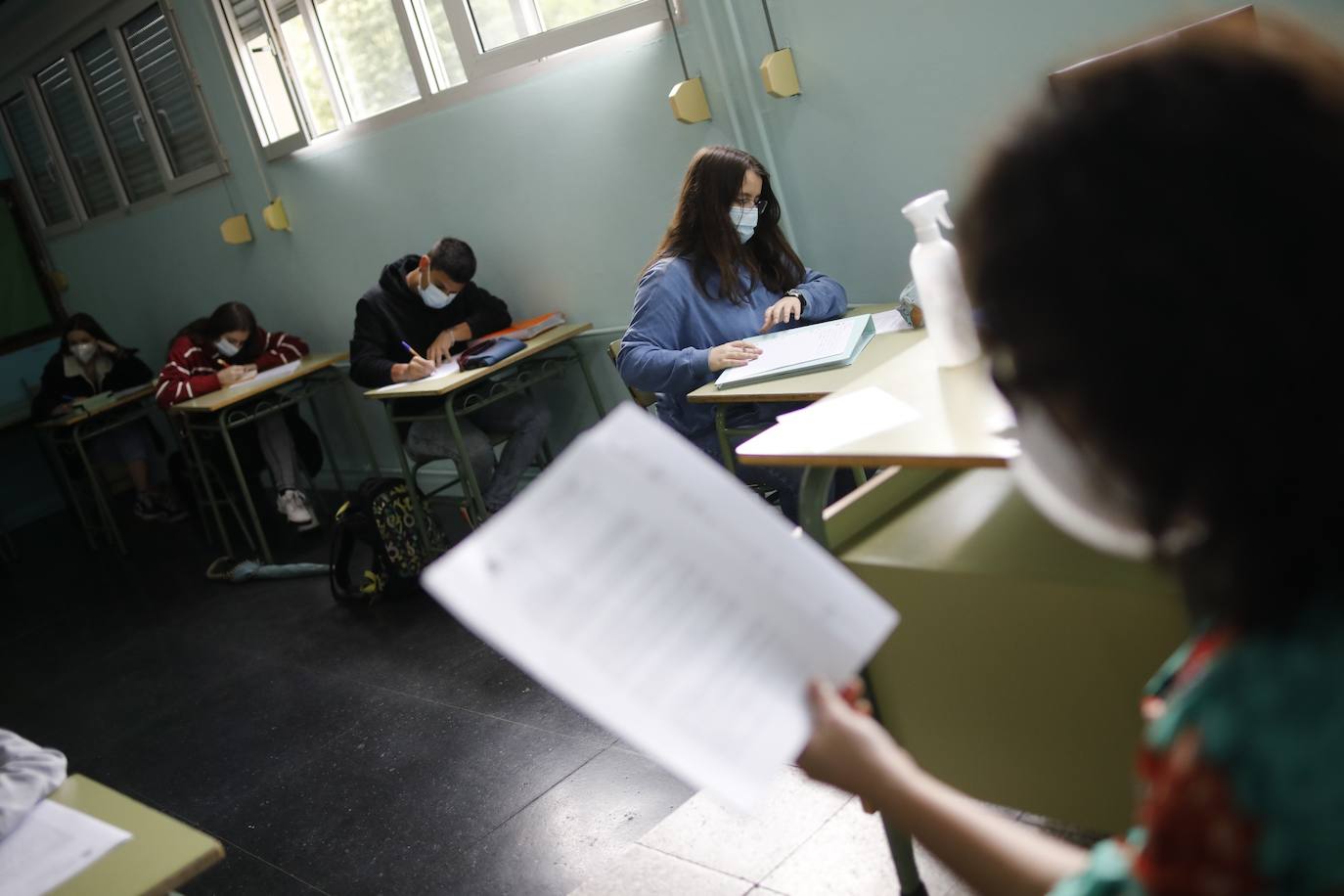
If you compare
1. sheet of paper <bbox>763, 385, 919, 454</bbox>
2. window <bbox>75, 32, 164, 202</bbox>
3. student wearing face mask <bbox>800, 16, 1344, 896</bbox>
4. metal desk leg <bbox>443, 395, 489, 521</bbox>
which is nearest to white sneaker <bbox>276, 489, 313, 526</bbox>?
metal desk leg <bbox>443, 395, 489, 521</bbox>

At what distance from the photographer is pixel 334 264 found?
4965 mm

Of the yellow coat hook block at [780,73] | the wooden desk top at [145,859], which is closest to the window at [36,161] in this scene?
the yellow coat hook block at [780,73]

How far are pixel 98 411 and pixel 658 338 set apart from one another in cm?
356

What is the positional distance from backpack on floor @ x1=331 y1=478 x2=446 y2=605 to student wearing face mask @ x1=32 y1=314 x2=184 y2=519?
7.72 ft

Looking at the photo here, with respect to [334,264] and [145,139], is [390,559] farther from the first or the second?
[145,139]

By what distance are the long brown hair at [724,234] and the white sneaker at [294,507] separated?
99.2 inches

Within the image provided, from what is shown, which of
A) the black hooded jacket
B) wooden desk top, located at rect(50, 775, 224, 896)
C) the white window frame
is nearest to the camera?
wooden desk top, located at rect(50, 775, 224, 896)

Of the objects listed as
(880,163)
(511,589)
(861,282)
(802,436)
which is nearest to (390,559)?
(861,282)

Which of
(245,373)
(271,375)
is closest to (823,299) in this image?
(271,375)

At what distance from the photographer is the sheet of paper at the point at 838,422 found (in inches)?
58.9

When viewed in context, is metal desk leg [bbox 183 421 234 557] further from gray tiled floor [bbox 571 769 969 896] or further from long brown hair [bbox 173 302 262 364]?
gray tiled floor [bbox 571 769 969 896]

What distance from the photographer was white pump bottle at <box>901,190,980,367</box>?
170 cm

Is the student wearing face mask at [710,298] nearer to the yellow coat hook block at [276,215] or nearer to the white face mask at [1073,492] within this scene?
the white face mask at [1073,492]

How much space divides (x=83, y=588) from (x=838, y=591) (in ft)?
16.2
